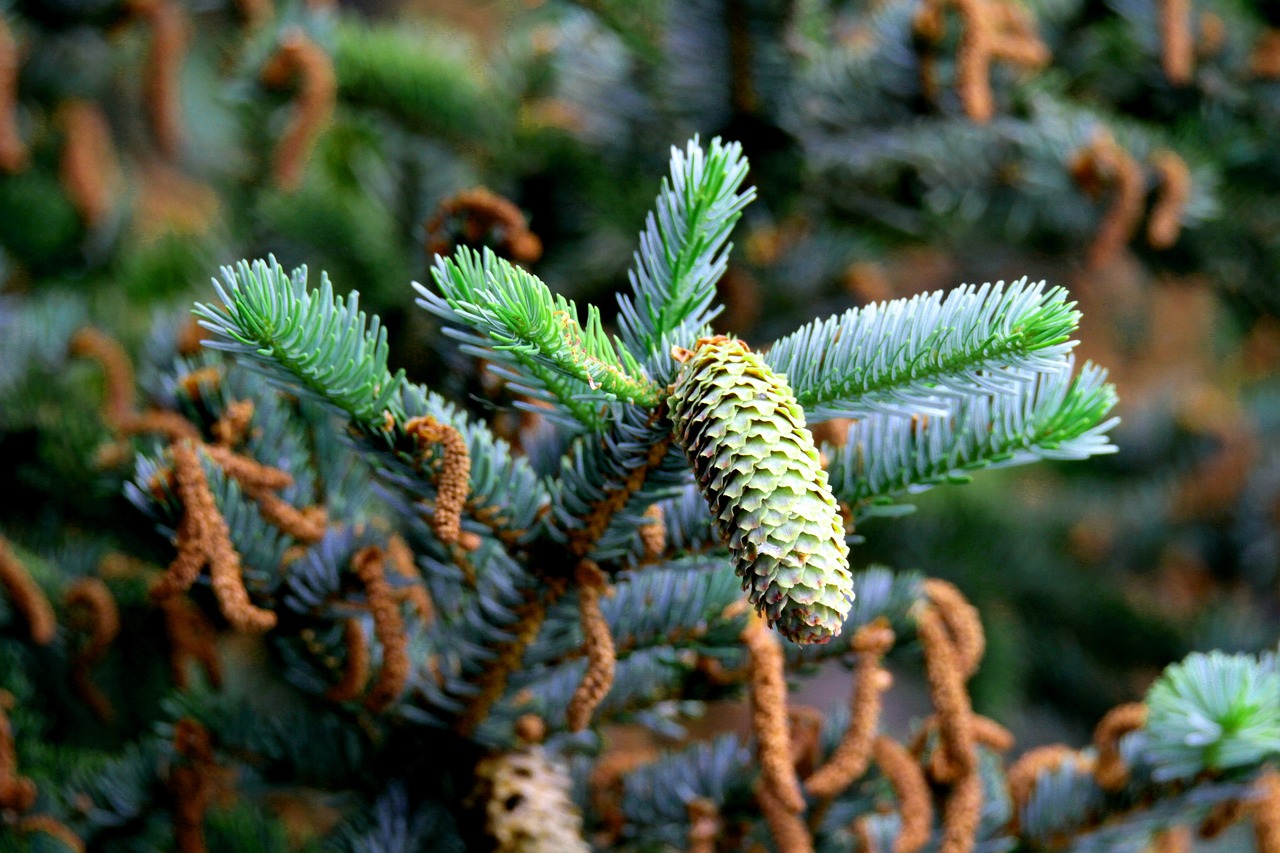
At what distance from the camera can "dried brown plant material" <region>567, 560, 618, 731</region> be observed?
1.84 ft

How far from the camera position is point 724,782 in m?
0.72

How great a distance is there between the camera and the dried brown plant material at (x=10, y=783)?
2.27 feet

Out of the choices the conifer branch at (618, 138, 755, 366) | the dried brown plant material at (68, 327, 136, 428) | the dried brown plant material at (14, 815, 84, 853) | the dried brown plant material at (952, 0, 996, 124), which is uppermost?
the dried brown plant material at (952, 0, 996, 124)

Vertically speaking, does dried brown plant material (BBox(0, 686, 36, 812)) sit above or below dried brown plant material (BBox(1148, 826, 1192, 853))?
below

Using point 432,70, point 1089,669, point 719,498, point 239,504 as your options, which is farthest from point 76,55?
point 1089,669

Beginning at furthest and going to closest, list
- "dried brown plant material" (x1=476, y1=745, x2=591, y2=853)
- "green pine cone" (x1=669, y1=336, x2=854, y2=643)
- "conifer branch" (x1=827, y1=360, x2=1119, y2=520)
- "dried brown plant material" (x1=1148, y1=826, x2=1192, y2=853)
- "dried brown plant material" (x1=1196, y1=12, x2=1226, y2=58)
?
"dried brown plant material" (x1=1196, y1=12, x2=1226, y2=58), "dried brown plant material" (x1=1148, y1=826, x2=1192, y2=853), "dried brown plant material" (x1=476, y1=745, x2=591, y2=853), "conifer branch" (x1=827, y1=360, x2=1119, y2=520), "green pine cone" (x1=669, y1=336, x2=854, y2=643)

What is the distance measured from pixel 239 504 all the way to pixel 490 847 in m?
0.24

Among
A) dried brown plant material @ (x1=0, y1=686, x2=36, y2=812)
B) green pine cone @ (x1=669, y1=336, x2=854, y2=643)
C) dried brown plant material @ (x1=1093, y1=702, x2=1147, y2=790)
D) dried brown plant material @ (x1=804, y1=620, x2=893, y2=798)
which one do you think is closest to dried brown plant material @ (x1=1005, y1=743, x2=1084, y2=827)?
dried brown plant material @ (x1=1093, y1=702, x2=1147, y2=790)

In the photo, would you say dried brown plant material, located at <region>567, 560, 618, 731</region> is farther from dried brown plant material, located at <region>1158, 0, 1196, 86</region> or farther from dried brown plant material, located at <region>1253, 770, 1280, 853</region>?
dried brown plant material, located at <region>1158, 0, 1196, 86</region>

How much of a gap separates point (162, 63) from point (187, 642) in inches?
22.2

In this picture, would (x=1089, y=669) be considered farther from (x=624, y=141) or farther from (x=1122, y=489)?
(x=624, y=141)

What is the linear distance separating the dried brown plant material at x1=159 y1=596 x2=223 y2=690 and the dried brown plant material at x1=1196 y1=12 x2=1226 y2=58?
3.11 ft

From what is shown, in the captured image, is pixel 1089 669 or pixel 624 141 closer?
pixel 624 141

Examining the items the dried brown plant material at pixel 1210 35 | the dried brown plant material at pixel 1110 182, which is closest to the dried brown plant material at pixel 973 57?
the dried brown plant material at pixel 1110 182
